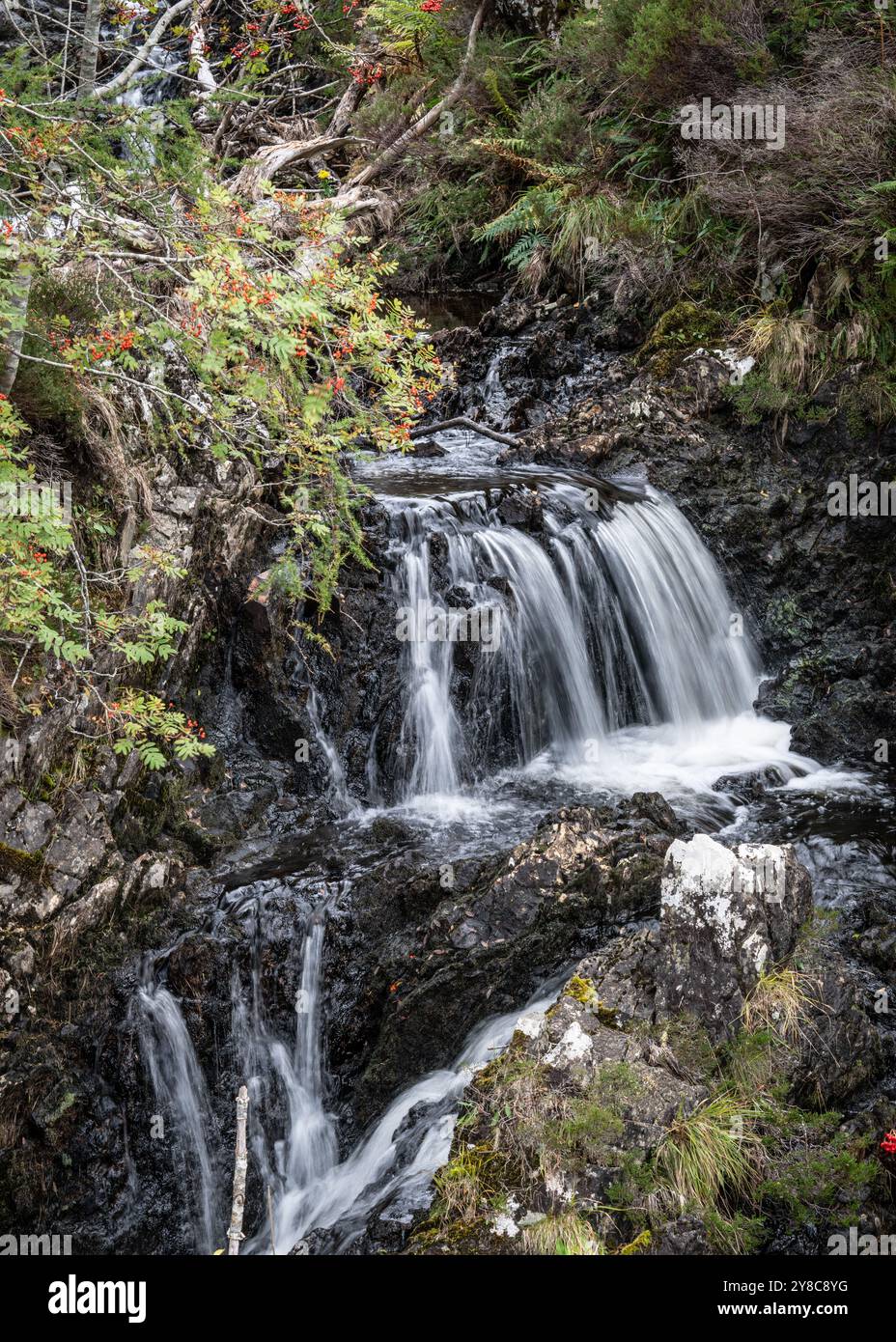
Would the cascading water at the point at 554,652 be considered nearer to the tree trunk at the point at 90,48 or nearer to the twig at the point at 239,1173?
the twig at the point at 239,1173

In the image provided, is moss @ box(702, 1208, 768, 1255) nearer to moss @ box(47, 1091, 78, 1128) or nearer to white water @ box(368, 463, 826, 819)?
moss @ box(47, 1091, 78, 1128)

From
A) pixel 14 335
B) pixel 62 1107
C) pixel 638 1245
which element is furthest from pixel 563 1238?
pixel 14 335

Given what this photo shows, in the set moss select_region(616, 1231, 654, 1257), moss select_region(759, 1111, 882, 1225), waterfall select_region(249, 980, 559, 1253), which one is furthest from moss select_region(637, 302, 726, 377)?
moss select_region(616, 1231, 654, 1257)

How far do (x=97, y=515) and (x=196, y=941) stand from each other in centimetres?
276

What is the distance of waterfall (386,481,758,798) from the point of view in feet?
26.3

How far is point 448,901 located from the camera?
600cm

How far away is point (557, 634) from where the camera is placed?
855 cm

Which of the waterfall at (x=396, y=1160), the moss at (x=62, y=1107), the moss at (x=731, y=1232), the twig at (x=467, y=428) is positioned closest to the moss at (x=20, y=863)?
the moss at (x=62, y=1107)

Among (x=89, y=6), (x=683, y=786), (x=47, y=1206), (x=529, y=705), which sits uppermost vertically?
(x=89, y=6)

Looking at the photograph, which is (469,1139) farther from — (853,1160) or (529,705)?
(529,705)

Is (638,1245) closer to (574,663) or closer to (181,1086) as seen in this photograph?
(181,1086)

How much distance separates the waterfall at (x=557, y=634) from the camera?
8008 millimetres

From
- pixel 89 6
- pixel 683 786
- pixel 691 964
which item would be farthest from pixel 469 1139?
pixel 89 6
